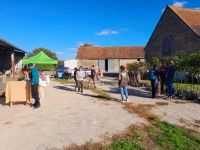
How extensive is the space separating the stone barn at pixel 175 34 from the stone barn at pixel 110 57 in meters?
20.3

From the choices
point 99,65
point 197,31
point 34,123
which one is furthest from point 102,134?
point 99,65

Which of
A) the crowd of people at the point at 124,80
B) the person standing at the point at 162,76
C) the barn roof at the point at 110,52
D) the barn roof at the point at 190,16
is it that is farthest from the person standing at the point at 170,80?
the barn roof at the point at 110,52

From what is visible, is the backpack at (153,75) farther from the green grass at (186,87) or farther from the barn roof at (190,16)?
the barn roof at (190,16)

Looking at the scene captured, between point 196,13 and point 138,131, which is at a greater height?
point 196,13

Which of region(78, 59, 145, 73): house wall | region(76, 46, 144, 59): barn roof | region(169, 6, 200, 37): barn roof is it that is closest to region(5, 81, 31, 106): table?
region(169, 6, 200, 37): barn roof

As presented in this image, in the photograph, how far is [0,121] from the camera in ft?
30.5

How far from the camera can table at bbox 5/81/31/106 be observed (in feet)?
39.9

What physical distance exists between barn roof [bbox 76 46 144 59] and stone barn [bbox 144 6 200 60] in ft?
68.3

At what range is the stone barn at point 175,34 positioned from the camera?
28.8 meters

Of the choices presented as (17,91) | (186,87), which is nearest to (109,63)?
(186,87)

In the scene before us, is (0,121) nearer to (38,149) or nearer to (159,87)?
(38,149)

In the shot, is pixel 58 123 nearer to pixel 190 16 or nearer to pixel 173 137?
pixel 173 137

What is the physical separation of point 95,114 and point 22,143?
375 cm

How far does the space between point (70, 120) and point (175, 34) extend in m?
24.5
